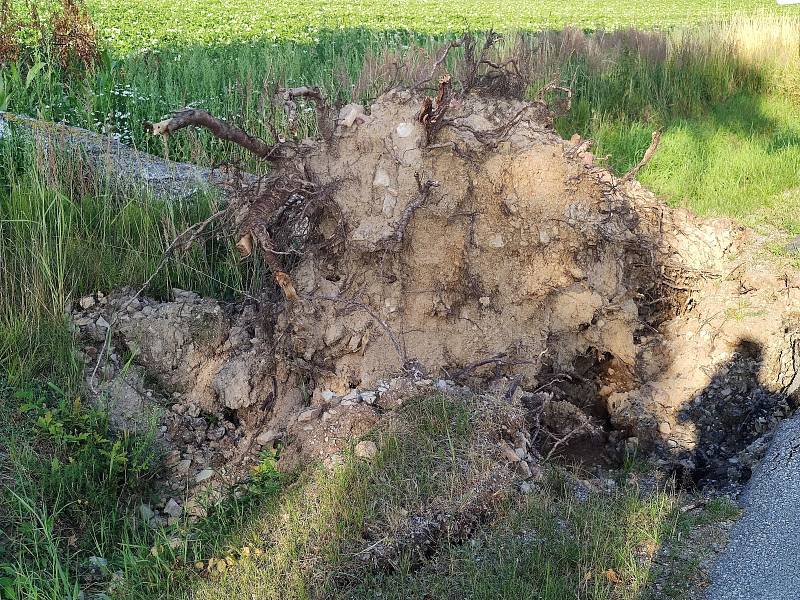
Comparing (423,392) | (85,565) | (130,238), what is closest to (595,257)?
(423,392)

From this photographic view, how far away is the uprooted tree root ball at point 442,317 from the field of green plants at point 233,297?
293 mm

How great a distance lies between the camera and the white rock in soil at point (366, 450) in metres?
3.80

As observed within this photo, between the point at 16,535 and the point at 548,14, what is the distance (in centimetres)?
2140

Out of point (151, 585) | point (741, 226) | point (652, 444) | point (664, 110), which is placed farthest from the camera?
point (664, 110)

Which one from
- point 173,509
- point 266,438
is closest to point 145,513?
point 173,509

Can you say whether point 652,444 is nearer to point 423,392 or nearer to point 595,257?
point 595,257

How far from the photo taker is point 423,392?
4.18 meters

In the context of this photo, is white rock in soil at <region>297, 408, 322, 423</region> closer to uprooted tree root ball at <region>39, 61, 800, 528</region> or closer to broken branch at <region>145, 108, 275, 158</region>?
uprooted tree root ball at <region>39, 61, 800, 528</region>

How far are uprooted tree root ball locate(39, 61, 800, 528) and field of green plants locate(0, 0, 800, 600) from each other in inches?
11.5

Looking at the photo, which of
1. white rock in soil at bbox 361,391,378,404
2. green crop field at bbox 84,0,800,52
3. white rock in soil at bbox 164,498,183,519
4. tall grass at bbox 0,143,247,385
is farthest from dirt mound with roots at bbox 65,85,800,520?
green crop field at bbox 84,0,800,52

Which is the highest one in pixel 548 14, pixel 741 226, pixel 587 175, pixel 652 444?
pixel 548 14

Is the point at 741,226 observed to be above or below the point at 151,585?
above

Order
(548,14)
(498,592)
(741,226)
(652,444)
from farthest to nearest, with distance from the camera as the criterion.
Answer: (548,14), (741,226), (652,444), (498,592)

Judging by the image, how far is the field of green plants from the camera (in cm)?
338
